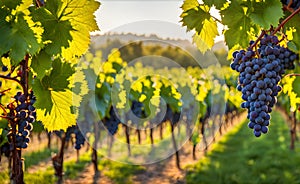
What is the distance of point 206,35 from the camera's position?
2801 millimetres

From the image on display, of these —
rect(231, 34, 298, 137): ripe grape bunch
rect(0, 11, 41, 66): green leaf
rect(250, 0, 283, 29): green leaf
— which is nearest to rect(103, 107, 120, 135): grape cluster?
rect(231, 34, 298, 137): ripe grape bunch

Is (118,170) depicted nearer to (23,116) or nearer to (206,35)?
(23,116)

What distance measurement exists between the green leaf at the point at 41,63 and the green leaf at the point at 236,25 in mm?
1061

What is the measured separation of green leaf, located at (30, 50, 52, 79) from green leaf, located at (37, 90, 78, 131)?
0.59 ft

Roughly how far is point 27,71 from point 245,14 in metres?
1.45

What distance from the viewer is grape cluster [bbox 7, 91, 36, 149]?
2914mm

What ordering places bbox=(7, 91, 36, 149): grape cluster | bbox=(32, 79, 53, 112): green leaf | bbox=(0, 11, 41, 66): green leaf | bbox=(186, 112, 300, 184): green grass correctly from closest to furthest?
bbox=(0, 11, 41, 66): green leaf < bbox=(32, 79, 53, 112): green leaf < bbox=(7, 91, 36, 149): grape cluster < bbox=(186, 112, 300, 184): green grass

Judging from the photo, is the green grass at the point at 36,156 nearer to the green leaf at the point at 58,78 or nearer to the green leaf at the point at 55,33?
the green leaf at the point at 58,78

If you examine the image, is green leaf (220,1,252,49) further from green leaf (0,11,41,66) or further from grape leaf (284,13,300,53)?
green leaf (0,11,41,66)

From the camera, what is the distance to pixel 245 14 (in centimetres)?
238

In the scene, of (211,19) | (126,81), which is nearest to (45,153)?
(126,81)

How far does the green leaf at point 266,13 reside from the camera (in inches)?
87.1

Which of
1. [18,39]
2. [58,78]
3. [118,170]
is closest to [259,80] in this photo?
[58,78]

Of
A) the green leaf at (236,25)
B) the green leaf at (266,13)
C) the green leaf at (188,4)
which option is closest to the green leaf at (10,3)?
the green leaf at (188,4)
